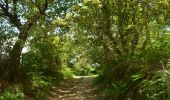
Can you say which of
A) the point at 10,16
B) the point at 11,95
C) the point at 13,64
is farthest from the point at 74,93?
the point at 11,95

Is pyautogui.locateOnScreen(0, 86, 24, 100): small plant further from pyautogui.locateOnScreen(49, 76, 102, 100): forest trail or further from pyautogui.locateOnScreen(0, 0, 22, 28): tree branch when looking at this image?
pyautogui.locateOnScreen(0, 0, 22, 28): tree branch

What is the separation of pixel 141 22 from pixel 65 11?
3.93 metres

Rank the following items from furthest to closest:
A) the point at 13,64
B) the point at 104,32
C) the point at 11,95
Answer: the point at 104,32 → the point at 13,64 → the point at 11,95

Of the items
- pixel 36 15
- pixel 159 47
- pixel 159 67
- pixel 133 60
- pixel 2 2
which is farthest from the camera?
pixel 2 2

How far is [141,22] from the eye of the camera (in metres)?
14.6

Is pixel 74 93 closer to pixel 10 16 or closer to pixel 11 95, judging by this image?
pixel 10 16

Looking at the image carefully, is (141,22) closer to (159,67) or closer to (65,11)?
(65,11)

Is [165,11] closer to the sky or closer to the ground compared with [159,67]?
closer to the sky

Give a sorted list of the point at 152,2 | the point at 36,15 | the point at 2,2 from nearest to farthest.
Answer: the point at 152,2 → the point at 36,15 → the point at 2,2

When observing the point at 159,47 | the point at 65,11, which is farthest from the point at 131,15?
the point at 159,47

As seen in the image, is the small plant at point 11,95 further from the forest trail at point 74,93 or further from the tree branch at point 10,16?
the tree branch at point 10,16

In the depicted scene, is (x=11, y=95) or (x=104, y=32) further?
(x=104, y=32)

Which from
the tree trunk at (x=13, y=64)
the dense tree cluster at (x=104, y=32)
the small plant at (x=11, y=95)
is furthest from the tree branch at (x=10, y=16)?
the small plant at (x=11, y=95)

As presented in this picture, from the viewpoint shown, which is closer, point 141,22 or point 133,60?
point 133,60
